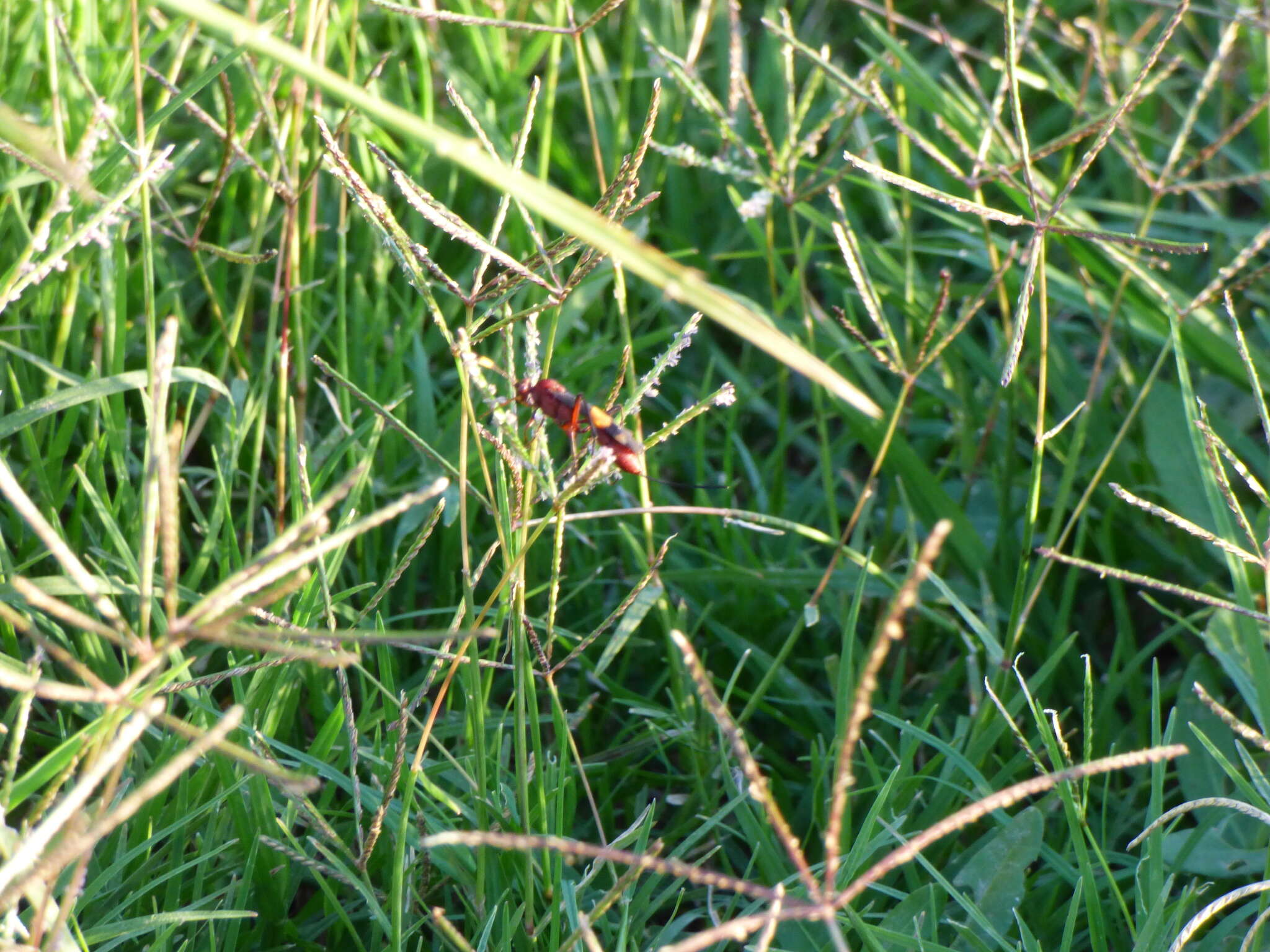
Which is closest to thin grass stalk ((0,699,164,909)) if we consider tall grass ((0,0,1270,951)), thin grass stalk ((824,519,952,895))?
tall grass ((0,0,1270,951))

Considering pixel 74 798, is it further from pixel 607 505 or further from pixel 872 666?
pixel 607 505

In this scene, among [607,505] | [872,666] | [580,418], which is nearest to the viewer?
[872,666]

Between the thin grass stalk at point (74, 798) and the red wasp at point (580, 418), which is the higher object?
the red wasp at point (580, 418)

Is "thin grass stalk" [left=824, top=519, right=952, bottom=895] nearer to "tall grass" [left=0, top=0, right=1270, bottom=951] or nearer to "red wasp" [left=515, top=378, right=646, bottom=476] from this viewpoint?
"tall grass" [left=0, top=0, right=1270, bottom=951]

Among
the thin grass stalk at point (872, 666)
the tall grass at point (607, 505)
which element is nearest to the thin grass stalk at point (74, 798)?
the tall grass at point (607, 505)

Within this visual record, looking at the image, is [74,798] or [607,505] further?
[607,505]

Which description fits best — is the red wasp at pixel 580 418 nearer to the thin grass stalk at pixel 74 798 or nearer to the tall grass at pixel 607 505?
the tall grass at pixel 607 505

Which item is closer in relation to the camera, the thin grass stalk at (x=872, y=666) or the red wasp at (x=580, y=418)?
the thin grass stalk at (x=872, y=666)

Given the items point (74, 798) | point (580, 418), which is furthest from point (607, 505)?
point (74, 798)
